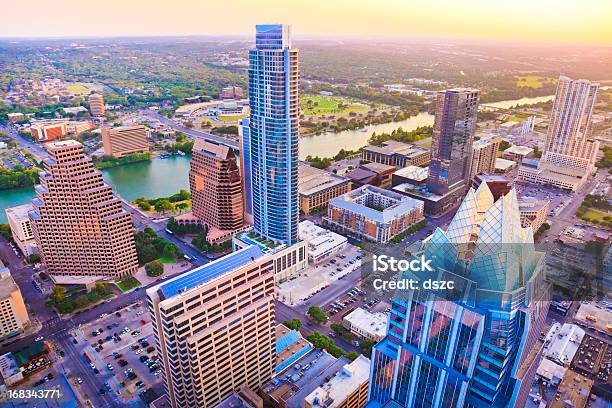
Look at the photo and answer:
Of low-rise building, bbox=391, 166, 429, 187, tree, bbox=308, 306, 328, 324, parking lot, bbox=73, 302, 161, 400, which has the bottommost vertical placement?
parking lot, bbox=73, 302, 161, 400

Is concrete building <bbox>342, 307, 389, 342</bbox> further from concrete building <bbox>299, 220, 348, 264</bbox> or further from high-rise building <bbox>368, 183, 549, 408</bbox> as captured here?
high-rise building <bbox>368, 183, 549, 408</bbox>

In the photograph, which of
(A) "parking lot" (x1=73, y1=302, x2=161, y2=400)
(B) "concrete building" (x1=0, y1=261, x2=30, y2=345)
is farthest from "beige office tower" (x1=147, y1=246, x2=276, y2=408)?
(B) "concrete building" (x1=0, y1=261, x2=30, y2=345)

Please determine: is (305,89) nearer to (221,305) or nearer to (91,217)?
(91,217)

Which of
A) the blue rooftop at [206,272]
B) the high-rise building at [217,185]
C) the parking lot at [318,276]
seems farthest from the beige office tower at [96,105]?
the blue rooftop at [206,272]

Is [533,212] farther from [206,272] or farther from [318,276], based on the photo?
[206,272]

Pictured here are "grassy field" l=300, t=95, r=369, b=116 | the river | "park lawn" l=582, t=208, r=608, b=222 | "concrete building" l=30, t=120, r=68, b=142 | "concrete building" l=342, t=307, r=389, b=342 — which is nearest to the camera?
"concrete building" l=342, t=307, r=389, b=342

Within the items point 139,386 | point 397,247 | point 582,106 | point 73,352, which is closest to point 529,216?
point 397,247

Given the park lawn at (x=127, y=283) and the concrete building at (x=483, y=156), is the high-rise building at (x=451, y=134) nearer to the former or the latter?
the concrete building at (x=483, y=156)

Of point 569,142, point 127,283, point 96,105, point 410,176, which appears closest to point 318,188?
point 410,176
